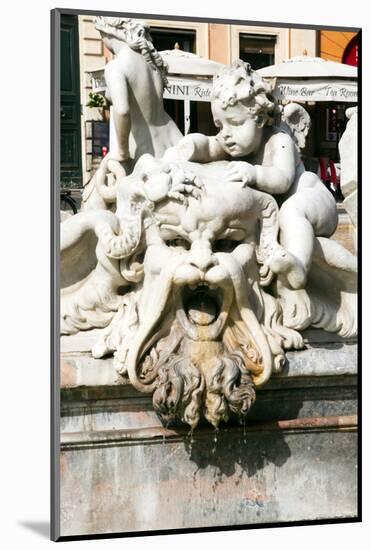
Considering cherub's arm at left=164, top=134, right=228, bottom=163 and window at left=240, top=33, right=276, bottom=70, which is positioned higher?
window at left=240, top=33, right=276, bottom=70

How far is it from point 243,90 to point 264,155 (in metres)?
0.27

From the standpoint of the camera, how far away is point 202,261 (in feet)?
21.5

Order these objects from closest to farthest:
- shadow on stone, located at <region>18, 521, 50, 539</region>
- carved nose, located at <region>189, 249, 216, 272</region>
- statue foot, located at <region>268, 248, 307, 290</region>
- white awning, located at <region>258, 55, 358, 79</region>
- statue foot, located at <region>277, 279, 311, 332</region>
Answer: carved nose, located at <region>189, 249, 216, 272</region>
shadow on stone, located at <region>18, 521, 50, 539</region>
statue foot, located at <region>268, 248, 307, 290</region>
statue foot, located at <region>277, 279, 311, 332</region>
white awning, located at <region>258, 55, 358, 79</region>

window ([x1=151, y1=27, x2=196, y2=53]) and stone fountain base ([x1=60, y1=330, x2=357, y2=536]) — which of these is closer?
stone fountain base ([x1=60, y1=330, x2=357, y2=536])

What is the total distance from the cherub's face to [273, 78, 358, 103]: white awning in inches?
11.3

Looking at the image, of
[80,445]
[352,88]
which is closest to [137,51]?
[352,88]

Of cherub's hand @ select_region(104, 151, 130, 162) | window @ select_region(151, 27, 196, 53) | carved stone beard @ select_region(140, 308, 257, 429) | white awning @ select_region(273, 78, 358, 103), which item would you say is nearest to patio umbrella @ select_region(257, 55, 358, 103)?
white awning @ select_region(273, 78, 358, 103)

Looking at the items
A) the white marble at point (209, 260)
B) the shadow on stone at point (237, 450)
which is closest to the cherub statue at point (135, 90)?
the white marble at point (209, 260)

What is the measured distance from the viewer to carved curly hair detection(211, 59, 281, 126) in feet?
22.3

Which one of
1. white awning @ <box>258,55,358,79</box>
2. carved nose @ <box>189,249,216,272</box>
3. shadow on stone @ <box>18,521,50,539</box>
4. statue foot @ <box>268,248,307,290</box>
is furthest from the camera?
white awning @ <box>258,55,358,79</box>

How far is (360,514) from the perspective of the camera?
712 centimetres

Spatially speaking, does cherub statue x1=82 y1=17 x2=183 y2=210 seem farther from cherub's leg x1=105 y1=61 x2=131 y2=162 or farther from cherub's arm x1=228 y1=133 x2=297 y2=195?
cherub's arm x1=228 y1=133 x2=297 y2=195

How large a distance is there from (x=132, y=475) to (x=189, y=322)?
1.75 feet

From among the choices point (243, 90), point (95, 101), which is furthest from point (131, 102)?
point (243, 90)
